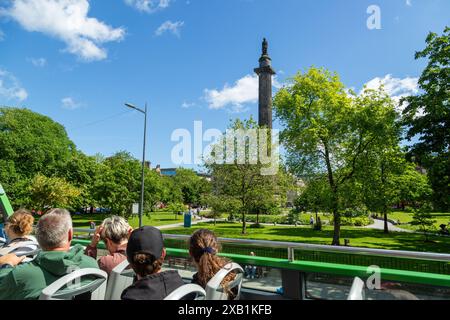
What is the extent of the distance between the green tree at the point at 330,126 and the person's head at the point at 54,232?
19.2 meters

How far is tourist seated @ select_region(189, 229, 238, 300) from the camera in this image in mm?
2834

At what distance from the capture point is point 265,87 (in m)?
56.3

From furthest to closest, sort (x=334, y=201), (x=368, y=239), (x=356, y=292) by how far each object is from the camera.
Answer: (x=368, y=239) < (x=334, y=201) < (x=356, y=292)

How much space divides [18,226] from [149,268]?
9.45 feet

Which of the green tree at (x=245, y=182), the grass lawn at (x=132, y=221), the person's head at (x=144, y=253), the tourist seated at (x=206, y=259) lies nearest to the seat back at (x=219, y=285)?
the tourist seated at (x=206, y=259)

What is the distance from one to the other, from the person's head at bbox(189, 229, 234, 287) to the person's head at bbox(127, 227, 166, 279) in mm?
525

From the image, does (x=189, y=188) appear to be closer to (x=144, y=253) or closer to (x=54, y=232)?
(x=54, y=232)

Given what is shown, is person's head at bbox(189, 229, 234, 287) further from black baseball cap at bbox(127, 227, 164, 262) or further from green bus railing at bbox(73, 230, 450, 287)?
green bus railing at bbox(73, 230, 450, 287)

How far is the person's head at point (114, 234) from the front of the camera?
147 inches

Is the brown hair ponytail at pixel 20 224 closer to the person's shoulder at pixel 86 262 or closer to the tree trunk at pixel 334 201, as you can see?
the person's shoulder at pixel 86 262

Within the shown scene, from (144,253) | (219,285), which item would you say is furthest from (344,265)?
(144,253)

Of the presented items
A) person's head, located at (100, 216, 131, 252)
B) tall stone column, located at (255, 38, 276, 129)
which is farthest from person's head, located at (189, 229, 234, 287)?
tall stone column, located at (255, 38, 276, 129)
